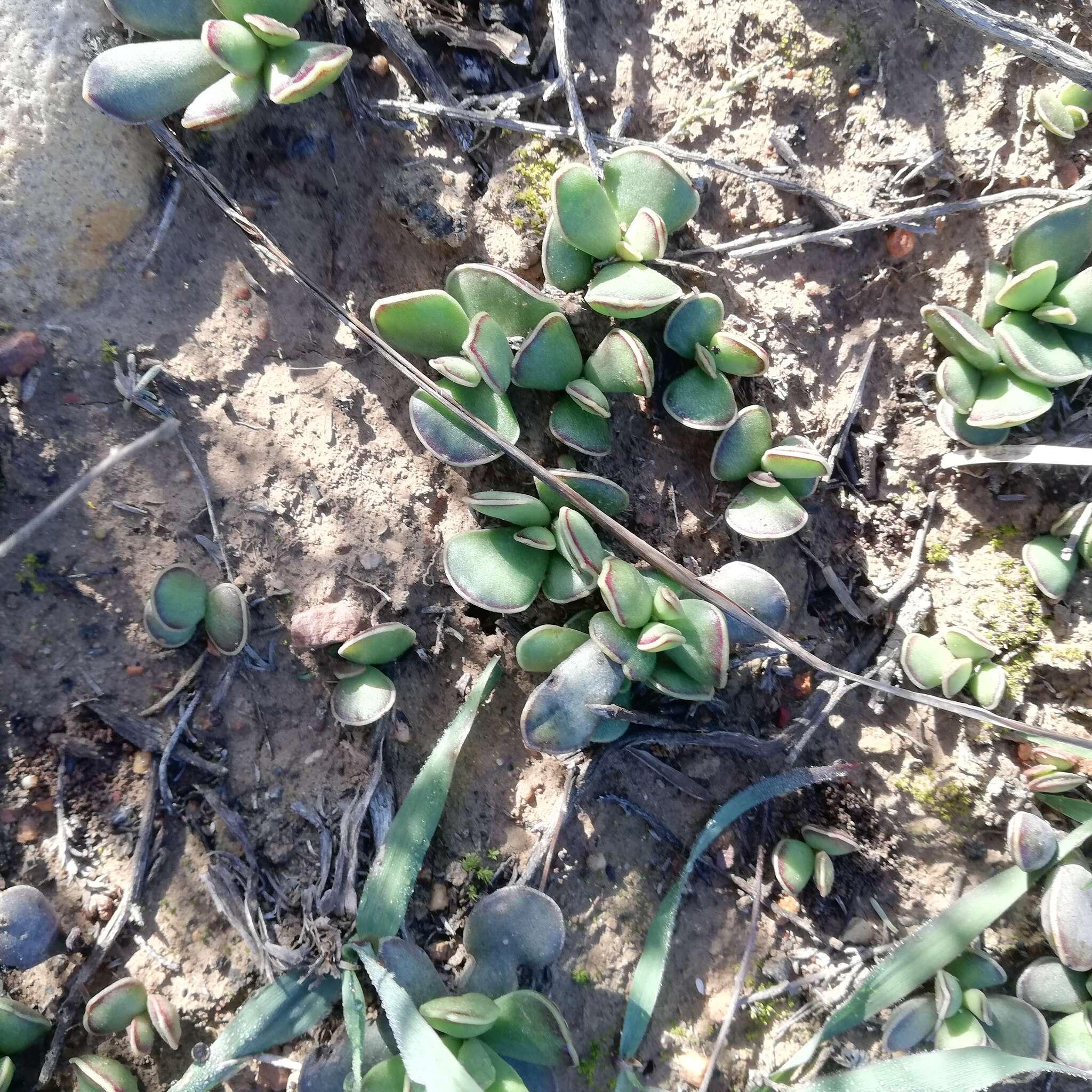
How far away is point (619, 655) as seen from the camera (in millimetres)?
2174

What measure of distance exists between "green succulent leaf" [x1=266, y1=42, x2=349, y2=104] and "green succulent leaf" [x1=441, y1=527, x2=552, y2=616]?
1200mm

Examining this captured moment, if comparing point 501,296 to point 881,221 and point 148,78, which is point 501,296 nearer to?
point 148,78

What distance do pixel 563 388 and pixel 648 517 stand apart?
1.53 feet

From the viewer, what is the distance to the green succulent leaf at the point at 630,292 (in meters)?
2.15

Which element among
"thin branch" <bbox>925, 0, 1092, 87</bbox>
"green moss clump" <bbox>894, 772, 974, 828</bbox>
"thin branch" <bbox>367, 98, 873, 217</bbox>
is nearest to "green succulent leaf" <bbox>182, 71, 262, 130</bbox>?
"thin branch" <bbox>367, 98, 873, 217</bbox>

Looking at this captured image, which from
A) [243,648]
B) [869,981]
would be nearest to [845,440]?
[869,981]

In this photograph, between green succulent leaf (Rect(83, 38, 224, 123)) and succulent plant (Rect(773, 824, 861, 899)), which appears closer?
green succulent leaf (Rect(83, 38, 224, 123))

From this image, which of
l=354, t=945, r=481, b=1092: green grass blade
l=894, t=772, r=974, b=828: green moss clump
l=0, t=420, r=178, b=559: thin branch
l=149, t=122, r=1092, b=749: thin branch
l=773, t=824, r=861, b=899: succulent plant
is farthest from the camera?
Result: l=894, t=772, r=974, b=828: green moss clump

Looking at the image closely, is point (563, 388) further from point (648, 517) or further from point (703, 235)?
point (703, 235)

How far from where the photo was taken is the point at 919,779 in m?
2.53

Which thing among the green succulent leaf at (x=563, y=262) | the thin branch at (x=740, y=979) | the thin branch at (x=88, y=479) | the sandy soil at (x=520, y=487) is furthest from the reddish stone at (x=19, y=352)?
the thin branch at (x=740, y=979)

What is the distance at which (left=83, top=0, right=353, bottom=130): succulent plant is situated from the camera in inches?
80.0

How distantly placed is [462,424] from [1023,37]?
6.36 ft

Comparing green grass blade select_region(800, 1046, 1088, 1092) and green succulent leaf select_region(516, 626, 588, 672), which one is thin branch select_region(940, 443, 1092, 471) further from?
green grass blade select_region(800, 1046, 1088, 1092)
